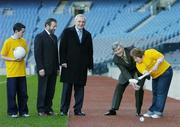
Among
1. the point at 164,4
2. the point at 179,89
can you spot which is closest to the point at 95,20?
the point at 164,4

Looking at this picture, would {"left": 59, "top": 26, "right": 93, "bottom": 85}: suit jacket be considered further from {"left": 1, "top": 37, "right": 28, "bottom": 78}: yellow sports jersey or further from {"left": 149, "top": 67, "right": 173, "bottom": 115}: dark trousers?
{"left": 149, "top": 67, "right": 173, "bottom": 115}: dark trousers

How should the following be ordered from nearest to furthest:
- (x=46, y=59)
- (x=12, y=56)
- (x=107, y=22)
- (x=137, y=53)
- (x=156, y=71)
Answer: (x=137, y=53)
(x=156, y=71)
(x=12, y=56)
(x=46, y=59)
(x=107, y=22)

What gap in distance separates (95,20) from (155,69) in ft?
130

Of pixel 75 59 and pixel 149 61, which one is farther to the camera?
pixel 75 59

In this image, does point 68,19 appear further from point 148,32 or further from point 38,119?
point 38,119

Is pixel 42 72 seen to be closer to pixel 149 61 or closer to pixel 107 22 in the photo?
pixel 149 61

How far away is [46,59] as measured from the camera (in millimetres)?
12320

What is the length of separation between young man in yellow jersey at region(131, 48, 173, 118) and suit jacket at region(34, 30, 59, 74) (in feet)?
5.54

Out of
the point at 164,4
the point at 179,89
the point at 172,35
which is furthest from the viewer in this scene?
the point at 164,4

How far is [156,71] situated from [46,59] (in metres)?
2.28

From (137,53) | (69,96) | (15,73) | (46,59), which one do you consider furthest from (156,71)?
(15,73)

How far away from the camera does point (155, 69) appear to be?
38.9ft

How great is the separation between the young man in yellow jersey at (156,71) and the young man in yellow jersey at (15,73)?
2308mm

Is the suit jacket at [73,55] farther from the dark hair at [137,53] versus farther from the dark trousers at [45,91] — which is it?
the dark hair at [137,53]
